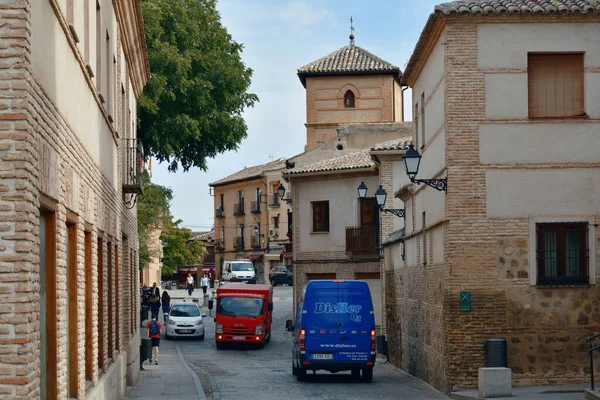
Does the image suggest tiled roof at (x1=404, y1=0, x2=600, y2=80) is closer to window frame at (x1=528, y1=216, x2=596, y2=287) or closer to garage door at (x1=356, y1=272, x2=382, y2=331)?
window frame at (x1=528, y1=216, x2=596, y2=287)

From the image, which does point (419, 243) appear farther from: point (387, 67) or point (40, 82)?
point (387, 67)

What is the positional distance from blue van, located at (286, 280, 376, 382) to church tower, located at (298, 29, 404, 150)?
3518 cm

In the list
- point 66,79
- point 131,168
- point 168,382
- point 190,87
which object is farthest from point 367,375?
point 66,79

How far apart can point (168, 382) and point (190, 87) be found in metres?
15.9

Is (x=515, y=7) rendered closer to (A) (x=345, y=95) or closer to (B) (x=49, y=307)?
(B) (x=49, y=307)

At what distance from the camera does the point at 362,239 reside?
47.0 m

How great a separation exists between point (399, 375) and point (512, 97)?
10.4 m

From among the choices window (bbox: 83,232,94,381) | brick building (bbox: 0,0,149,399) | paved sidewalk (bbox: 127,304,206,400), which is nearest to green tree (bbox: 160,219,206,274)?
paved sidewalk (bbox: 127,304,206,400)

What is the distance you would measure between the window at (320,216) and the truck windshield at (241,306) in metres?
8.13

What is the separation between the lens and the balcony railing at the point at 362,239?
4662cm

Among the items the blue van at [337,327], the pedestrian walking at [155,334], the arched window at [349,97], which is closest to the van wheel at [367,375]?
the blue van at [337,327]

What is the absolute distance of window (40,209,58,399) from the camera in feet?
33.4

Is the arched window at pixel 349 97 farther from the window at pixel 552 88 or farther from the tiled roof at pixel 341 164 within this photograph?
the window at pixel 552 88

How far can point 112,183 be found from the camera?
19.3m
